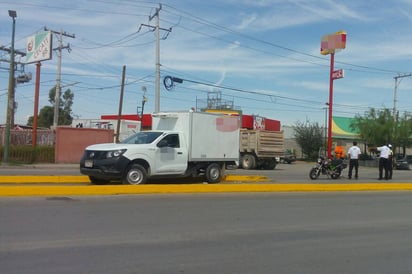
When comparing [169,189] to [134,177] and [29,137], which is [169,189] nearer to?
[134,177]

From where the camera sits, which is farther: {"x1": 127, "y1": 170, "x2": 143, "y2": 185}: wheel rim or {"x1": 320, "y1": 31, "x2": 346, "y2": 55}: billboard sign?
{"x1": 320, "y1": 31, "x2": 346, "y2": 55}: billboard sign

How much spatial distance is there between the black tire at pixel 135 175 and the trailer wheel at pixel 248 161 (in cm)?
1677

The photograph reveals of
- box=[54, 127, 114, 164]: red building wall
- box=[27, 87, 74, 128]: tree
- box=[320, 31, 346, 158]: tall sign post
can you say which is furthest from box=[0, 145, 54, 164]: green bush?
box=[27, 87, 74, 128]: tree

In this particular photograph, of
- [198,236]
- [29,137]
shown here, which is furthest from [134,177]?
[29,137]

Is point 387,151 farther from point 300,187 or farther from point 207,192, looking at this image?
point 207,192

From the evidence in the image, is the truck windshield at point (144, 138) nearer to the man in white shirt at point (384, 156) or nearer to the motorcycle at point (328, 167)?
the motorcycle at point (328, 167)

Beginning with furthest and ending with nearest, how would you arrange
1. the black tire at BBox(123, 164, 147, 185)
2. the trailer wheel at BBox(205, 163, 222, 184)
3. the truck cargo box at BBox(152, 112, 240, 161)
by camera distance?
the trailer wheel at BBox(205, 163, 222, 184)
the truck cargo box at BBox(152, 112, 240, 161)
the black tire at BBox(123, 164, 147, 185)

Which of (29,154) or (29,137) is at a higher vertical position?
(29,137)

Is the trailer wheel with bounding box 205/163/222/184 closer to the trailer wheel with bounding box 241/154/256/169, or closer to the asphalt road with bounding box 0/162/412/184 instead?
the asphalt road with bounding box 0/162/412/184

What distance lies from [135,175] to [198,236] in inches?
270

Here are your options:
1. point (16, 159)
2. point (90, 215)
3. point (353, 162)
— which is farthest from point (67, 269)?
point (16, 159)

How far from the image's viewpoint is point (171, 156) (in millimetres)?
15289

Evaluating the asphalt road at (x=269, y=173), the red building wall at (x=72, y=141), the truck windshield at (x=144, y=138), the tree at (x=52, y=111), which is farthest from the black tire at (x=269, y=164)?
the tree at (x=52, y=111)

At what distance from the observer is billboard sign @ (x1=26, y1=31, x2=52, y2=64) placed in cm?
3372
